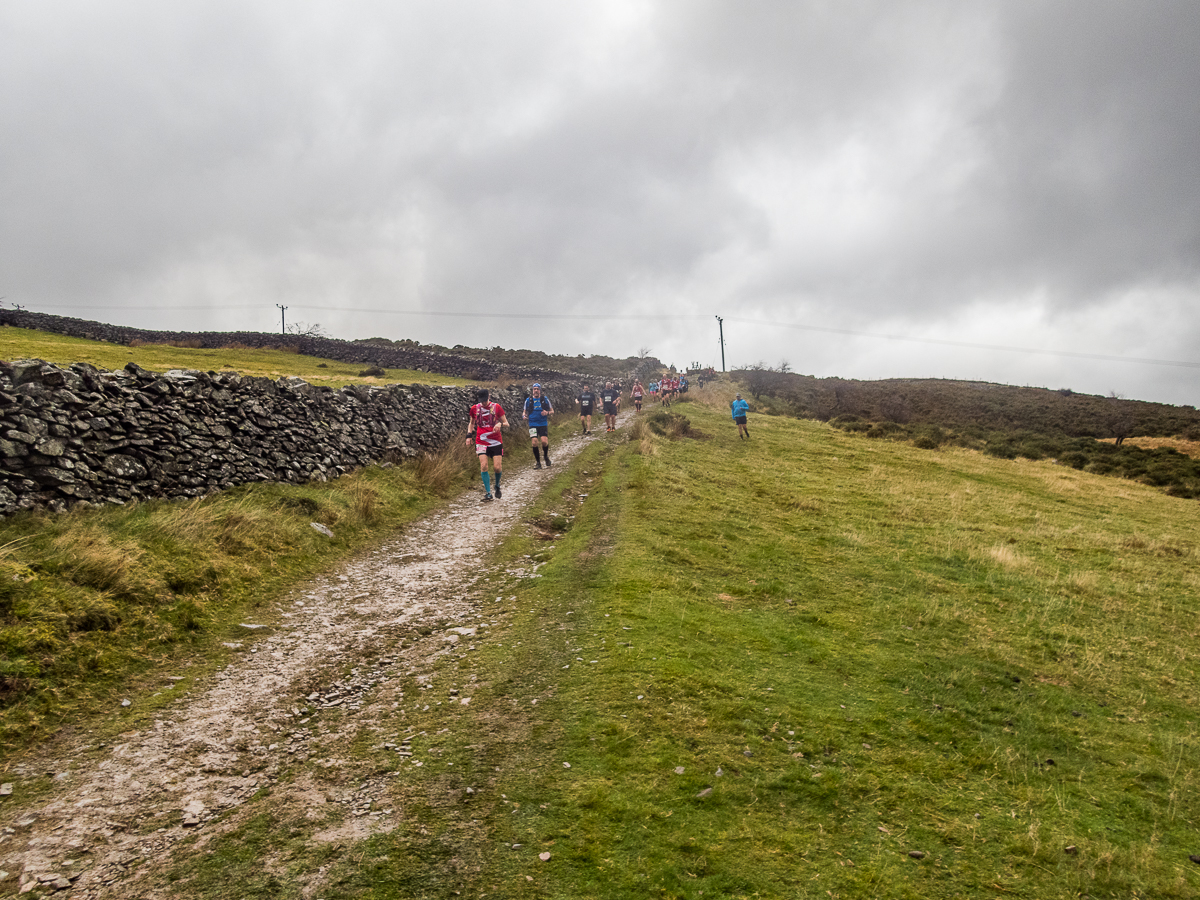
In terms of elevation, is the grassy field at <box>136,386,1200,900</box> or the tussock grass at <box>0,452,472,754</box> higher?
the tussock grass at <box>0,452,472,754</box>

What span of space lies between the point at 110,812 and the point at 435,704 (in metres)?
2.49

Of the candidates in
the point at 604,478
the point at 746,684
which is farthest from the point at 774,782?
the point at 604,478

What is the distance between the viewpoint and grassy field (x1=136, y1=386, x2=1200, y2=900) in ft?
13.5

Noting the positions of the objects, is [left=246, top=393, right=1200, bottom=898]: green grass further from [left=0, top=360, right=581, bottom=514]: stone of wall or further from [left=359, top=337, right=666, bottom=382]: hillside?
[left=359, top=337, right=666, bottom=382]: hillside

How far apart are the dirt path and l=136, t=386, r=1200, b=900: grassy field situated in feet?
1.14

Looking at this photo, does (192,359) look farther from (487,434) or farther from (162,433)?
(162,433)

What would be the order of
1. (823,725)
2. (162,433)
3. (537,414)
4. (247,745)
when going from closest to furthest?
(247,745)
(823,725)
(162,433)
(537,414)

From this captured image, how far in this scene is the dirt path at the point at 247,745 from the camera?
155 inches

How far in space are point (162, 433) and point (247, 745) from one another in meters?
7.27

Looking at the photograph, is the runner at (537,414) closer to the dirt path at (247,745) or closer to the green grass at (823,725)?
the green grass at (823,725)

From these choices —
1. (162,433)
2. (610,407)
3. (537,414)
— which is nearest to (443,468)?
(537,414)

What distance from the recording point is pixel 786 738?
5738 millimetres

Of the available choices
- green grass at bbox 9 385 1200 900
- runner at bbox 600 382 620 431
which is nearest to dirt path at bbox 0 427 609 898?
green grass at bbox 9 385 1200 900

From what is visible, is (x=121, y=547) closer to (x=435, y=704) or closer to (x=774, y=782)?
(x=435, y=704)
